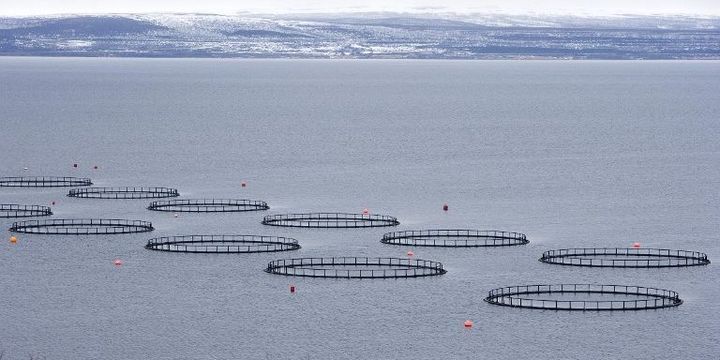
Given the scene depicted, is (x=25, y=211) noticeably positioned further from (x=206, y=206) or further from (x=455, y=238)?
(x=455, y=238)

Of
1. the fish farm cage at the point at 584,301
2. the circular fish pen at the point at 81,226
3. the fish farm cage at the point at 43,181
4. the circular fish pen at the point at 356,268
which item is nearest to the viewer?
the fish farm cage at the point at 584,301

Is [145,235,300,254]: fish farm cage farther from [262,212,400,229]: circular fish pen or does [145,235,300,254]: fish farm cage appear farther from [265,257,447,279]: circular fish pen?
[262,212,400,229]: circular fish pen

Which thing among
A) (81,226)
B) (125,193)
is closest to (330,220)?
(81,226)

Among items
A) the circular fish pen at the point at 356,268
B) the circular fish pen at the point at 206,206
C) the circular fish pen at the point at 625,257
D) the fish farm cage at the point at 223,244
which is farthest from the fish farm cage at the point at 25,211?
the circular fish pen at the point at 625,257

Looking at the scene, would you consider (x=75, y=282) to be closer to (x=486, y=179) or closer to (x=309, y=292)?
(x=309, y=292)

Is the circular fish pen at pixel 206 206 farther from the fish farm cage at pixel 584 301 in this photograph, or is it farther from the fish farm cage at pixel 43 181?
the fish farm cage at pixel 584 301

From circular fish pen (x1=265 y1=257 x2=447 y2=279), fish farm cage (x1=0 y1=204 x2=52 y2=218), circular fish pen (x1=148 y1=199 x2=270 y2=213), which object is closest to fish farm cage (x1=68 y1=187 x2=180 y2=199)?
circular fish pen (x1=148 y1=199 x2=270 y2=213)

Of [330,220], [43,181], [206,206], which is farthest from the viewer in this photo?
[43,181]
